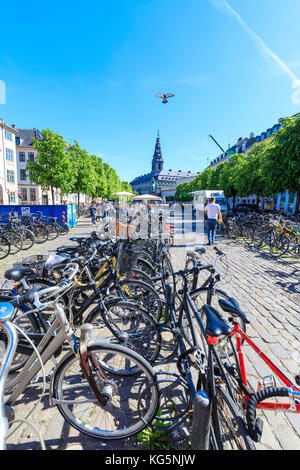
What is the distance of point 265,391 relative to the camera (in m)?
1.39

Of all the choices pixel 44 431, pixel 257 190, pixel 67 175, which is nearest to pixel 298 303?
pixel 44 431

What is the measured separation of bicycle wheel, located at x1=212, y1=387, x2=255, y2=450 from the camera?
1262 millimetres

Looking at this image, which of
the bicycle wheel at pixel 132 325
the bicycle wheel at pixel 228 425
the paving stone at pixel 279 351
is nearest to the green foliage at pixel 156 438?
the bicycle wheel at pixel 228 425

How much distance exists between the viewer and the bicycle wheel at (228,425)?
1.26m

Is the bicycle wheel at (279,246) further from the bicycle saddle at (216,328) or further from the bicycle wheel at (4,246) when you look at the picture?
the bicycle wheel at (4,246)

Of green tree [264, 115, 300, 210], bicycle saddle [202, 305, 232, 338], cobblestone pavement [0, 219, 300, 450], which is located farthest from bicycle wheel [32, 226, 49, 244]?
green tree [264, 115, 300, 210]

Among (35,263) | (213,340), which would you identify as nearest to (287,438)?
(213,340)

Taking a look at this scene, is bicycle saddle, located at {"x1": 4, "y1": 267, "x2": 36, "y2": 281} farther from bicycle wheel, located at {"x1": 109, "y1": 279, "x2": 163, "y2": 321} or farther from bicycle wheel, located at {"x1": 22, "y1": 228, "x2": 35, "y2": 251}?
bicycle wheel, located at {"x1": 22, "y1": 228, "x2": 35, "y2": 251}

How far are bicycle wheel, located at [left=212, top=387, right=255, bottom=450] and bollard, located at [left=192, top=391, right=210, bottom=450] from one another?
14cm

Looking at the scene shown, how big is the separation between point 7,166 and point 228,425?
Answer: 43.7 meters

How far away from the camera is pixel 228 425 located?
144cm

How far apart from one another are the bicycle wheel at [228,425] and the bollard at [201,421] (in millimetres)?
139

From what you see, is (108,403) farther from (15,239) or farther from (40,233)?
(40,233)
